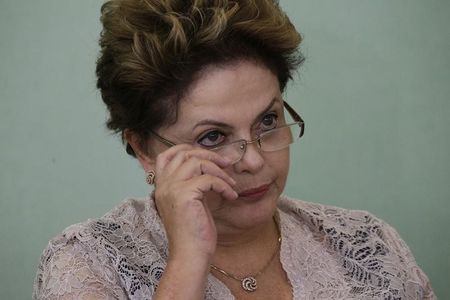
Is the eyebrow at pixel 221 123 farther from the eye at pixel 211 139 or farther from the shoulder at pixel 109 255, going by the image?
the shoulder at pixel 109 255

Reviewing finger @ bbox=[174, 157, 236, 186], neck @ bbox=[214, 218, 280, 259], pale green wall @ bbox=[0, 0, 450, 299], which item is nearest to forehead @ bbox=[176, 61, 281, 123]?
finger @ bbox=[174, 157, 236, 186]

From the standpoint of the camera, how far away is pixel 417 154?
2266 mm

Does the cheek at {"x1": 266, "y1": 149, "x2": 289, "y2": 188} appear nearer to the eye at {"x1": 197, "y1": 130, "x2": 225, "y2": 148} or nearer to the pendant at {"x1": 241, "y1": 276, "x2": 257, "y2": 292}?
the eye at {"x1": 197, "y1": 130, "x2": 225, "y2": 148}

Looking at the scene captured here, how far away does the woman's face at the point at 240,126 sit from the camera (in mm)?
1480

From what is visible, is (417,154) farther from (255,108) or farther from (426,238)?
(255,108)

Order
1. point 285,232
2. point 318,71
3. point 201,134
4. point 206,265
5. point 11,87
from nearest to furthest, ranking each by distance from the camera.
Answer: point 206,265, point 201,134, point 285,232, point 11,87, point 318,71

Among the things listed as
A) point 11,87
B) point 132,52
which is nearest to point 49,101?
point 11,87

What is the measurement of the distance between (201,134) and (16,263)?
3.26 feet

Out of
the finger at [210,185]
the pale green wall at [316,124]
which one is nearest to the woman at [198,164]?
the finger at [210,185]

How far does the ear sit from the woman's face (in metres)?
0.10

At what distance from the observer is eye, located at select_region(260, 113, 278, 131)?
5.09ft

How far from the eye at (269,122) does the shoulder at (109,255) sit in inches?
14.5

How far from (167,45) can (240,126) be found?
0.82ft

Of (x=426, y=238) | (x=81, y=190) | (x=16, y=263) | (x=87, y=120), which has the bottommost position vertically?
(x=426, y=238)
